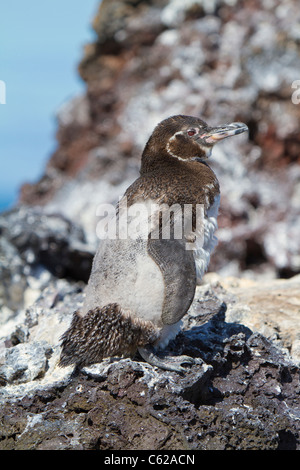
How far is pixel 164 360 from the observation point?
3.24 m

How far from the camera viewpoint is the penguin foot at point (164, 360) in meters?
3.15

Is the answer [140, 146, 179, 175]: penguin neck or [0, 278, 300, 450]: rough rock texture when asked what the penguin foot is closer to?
[0, 278, 300, 450]: rough rock texture

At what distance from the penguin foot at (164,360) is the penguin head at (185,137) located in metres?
1.27

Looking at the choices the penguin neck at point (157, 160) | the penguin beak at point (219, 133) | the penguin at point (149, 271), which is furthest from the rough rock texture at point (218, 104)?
the penguin at point (149, 271)

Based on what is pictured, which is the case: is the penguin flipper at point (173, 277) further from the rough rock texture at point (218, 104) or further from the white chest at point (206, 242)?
the rough rock texture at point (218, 104)

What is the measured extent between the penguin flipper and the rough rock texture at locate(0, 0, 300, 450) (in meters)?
0.36

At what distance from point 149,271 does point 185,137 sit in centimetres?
102

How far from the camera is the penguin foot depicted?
124 inches

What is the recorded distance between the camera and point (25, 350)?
3.52 meters

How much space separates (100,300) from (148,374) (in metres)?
0.51

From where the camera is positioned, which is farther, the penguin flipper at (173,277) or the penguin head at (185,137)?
the penguin head at (185,137)

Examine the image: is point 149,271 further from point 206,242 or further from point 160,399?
point 160,399

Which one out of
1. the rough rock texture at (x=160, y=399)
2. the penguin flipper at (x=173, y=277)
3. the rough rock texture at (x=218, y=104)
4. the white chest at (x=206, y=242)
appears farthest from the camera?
the rough rock texture at (x=218, y=104)

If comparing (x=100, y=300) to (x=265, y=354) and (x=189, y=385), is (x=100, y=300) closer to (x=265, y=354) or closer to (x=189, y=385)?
(x=189, y=385)
